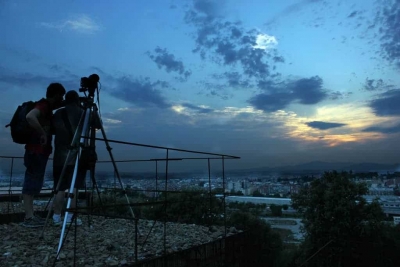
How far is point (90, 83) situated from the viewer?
187 inches

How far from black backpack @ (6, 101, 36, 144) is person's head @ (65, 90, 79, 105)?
0.43m

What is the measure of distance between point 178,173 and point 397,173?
1475 cm

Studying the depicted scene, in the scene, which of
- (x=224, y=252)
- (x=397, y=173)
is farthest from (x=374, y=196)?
(x=224, y=252)

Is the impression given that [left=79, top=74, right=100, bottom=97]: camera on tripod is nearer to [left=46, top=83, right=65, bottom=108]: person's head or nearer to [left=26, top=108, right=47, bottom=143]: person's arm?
[left=46, top=83, right=65, bottom=108]: person's head

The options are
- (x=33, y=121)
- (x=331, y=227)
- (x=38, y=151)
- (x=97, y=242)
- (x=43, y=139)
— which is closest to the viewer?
(x=33, y=121)

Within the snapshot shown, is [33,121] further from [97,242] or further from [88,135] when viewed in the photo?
[97,242]

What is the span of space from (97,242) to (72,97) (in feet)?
6.54

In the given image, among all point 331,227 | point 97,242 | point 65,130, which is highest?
point 65,130

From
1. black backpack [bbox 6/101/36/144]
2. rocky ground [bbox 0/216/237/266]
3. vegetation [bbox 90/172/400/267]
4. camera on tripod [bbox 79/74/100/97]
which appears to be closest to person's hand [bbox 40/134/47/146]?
black backpack [bbox 6/101/36/144]

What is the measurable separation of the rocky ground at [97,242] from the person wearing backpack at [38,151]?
18.6 inches

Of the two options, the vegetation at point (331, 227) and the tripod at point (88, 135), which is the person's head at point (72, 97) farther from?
the vegetation at point (331, 227)

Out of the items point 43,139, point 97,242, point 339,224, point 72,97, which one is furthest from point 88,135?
point 339,224

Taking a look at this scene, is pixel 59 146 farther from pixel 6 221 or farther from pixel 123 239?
pixel 6 221

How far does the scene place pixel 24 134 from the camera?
486 cm
